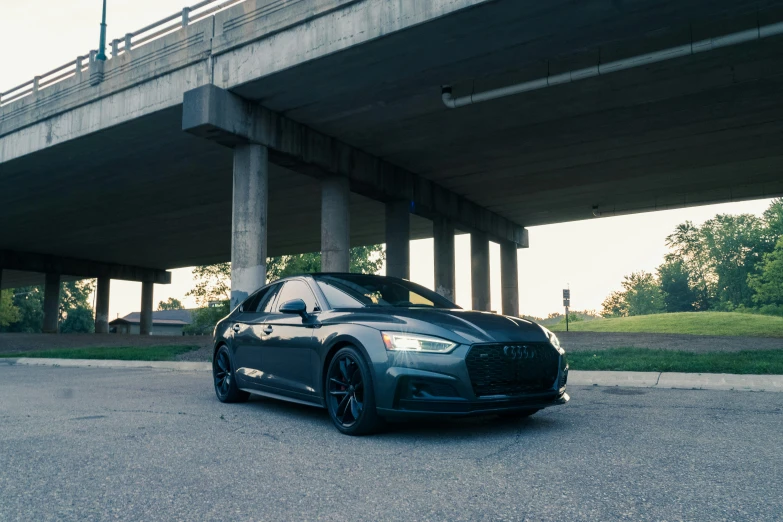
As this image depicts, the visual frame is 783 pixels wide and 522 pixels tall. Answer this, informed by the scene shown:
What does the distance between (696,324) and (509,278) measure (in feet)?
37.6

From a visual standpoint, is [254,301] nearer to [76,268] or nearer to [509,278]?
[509,278]

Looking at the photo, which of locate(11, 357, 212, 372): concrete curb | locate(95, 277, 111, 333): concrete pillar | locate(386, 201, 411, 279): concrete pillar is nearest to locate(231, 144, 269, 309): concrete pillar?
locate(11, 357, 212, 372): concrete curb

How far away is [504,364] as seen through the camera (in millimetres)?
5246

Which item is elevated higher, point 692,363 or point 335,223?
point 335,223

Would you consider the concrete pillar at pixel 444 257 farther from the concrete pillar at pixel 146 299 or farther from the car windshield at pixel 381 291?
the concrete pillar at pixel 146 299

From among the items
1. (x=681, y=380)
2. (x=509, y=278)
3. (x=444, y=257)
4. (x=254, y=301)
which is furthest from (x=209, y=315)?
(x=681, y=380)

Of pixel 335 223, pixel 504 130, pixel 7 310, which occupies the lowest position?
pixel 7 310

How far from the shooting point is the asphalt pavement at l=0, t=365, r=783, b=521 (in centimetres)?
337

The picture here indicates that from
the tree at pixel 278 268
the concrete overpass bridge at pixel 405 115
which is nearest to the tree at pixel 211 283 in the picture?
the tree at pixel 278 268

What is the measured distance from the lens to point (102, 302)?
55.3 m

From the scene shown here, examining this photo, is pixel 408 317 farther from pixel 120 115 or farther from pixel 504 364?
pixel 120 115

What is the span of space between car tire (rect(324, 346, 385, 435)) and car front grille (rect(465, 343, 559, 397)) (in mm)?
852

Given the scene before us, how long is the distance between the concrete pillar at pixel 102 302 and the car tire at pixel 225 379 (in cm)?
5110

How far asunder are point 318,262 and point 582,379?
1833 inches
